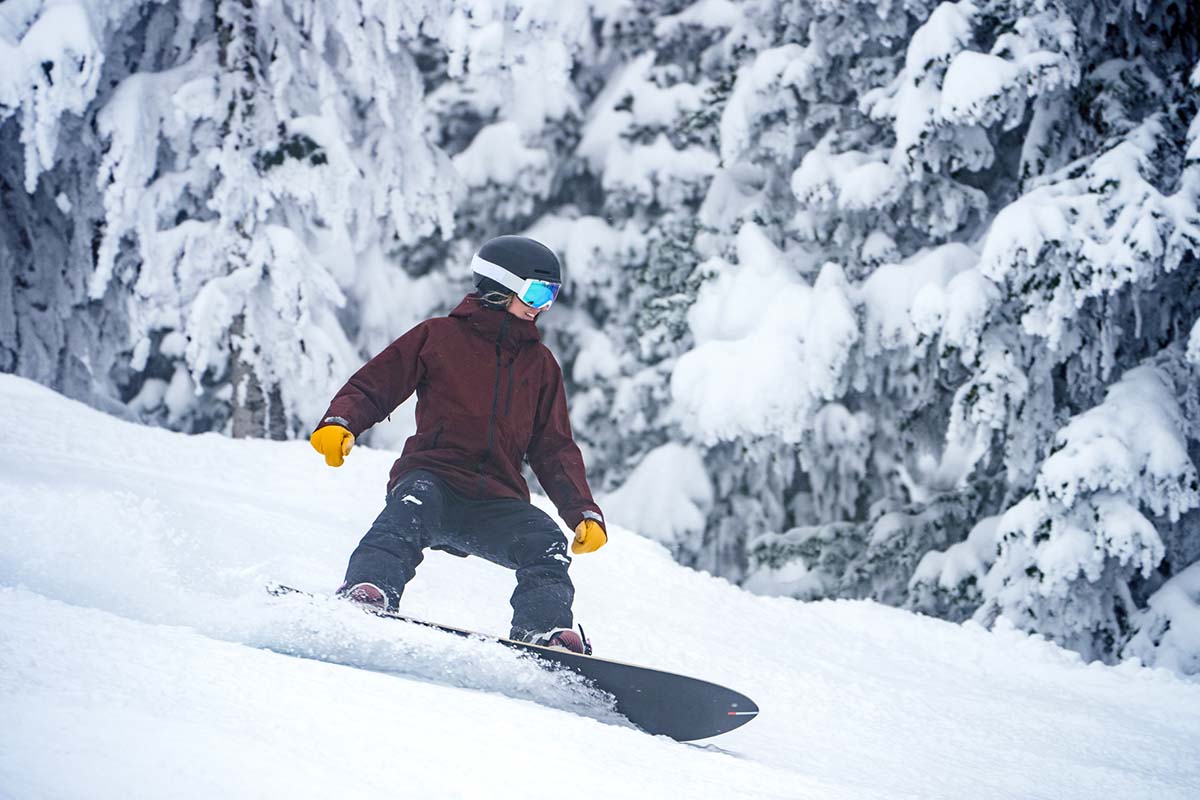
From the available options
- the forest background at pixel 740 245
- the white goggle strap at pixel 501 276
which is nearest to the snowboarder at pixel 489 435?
the white goggle strap at pixel 501 276

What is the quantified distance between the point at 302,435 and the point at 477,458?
28.3 feet

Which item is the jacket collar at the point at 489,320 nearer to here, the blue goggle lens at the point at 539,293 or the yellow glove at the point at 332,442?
the blue goggle lens at the point at 539,293

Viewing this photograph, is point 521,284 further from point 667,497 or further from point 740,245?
point 667,497

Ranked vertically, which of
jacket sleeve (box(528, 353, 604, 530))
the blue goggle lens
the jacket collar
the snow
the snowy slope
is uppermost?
the snow

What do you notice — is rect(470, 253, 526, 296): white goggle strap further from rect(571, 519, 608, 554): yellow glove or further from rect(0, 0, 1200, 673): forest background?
rect(0, 0, 1200, 673): forest background

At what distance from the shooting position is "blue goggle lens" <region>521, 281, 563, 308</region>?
3.77 meters

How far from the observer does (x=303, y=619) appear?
294cm

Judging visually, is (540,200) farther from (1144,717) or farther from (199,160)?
(1144,717)

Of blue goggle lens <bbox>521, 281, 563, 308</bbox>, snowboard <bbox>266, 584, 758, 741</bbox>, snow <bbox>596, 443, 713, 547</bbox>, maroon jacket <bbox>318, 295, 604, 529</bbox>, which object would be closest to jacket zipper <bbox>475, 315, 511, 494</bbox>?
maroon jacket <bbox>318, 295, 604, 529</bbox>

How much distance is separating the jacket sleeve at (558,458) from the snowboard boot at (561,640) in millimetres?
560

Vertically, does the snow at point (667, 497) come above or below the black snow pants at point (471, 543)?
above

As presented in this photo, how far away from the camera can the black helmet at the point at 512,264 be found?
3.77 m

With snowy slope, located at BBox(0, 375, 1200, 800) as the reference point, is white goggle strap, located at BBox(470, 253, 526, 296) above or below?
above

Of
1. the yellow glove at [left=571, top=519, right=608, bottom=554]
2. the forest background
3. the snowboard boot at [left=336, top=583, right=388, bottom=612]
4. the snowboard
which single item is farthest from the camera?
the forest background
